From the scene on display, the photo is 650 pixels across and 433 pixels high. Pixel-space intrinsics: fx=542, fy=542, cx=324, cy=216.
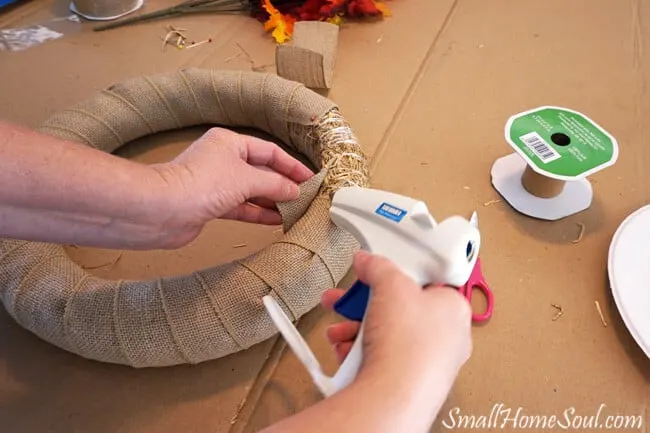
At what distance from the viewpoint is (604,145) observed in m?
0.74

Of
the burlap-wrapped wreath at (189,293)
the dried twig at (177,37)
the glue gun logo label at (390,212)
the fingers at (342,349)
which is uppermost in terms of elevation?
the glue gun logo label at (390,212)

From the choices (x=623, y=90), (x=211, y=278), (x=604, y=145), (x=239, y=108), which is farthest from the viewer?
(x=623, y=90)

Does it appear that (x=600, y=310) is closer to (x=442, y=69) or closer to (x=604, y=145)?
A: (x=604, y=145)

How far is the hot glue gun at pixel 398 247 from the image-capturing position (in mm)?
451

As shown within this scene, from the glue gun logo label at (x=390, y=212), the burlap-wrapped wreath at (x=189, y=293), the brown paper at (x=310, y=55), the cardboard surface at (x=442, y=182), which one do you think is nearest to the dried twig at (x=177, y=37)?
the cardboard surface at (x=442, y=182)

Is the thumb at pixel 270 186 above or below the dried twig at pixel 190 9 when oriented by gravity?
below

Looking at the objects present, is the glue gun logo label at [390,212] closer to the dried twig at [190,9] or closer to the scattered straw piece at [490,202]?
the scattered straw piece at [490,202]

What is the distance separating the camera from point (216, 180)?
59cm

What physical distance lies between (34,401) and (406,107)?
2.44 ft

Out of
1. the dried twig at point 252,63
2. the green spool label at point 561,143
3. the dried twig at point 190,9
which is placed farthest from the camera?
the dried twig at point 190,9

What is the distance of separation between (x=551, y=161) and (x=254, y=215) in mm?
405

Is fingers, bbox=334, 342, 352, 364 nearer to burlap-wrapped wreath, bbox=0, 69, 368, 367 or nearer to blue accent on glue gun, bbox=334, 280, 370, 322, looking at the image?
blue accent on glue gun, bbox=334, 280, 370, 322

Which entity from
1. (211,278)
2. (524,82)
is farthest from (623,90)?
(211,278)

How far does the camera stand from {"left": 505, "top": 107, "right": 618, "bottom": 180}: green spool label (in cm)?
72
